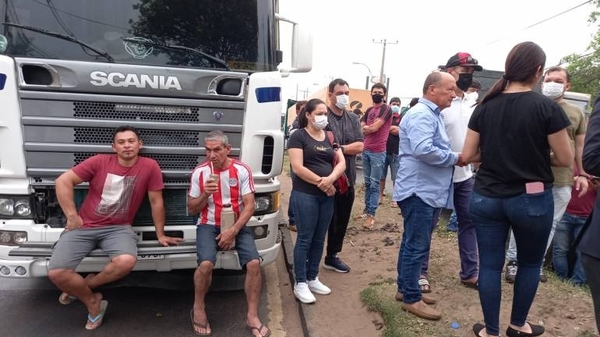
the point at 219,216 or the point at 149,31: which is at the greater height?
the point at 149,31

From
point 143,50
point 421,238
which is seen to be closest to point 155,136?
point 143,50

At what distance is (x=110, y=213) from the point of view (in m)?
3.21

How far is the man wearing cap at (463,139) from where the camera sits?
3490 mm

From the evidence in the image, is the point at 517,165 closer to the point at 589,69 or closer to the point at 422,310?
the point at 422,310

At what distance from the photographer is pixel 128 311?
3.60 metres

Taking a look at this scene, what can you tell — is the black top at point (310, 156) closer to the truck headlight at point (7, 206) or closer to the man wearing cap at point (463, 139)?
the man wearing cap at point (463, 139)

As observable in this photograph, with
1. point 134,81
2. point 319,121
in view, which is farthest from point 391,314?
point 134,81

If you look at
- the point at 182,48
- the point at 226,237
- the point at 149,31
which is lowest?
the point at 226,237

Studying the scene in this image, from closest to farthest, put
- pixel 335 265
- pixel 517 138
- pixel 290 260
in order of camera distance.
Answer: pixel 517 138 < pixel 335 265 < pixel 290 260

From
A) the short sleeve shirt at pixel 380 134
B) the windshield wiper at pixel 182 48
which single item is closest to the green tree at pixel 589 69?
the short sleeve shirt at pixel 380 134

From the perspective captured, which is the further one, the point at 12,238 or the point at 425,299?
the point at 425,299

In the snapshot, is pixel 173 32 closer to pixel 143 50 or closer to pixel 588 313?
pixel 143 50

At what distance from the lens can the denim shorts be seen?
3164 millimetres

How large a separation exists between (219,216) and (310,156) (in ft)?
3.00
